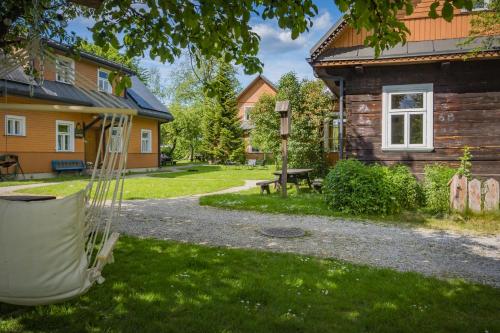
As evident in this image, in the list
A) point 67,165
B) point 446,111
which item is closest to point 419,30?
point 446,111

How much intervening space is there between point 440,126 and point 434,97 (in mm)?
710

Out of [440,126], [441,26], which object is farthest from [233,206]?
A: [441,26]

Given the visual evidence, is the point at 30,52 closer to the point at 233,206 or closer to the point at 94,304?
the point at 94,304

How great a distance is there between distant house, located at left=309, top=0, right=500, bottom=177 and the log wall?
0.02m

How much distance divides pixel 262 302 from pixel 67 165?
16351 mm

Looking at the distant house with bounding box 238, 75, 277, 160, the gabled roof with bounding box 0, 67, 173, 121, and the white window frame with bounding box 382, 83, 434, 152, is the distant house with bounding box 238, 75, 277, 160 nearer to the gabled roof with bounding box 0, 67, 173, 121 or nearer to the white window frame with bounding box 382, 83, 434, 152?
the gabled roof with bounding box 0, 67, 173, 121

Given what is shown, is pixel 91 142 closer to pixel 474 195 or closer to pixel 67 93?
pixel 67 93

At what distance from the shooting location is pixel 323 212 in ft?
27.3

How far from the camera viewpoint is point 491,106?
357 inches

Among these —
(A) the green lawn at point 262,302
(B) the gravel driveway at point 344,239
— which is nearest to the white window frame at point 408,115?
(B) the gravel driveway at point 344,239

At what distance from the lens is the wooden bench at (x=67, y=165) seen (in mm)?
17062

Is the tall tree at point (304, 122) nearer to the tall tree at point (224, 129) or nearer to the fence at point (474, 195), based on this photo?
the fence at point (474, 195)

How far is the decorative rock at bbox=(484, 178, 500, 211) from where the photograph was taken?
7.47 meters

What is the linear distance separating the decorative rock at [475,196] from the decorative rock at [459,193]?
0.34 feet
